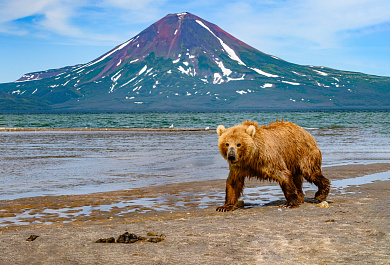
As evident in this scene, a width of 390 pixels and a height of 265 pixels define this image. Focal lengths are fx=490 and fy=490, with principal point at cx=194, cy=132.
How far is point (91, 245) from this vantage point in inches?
301

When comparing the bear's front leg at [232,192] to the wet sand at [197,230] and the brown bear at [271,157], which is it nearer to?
the brown bear at [271,157]

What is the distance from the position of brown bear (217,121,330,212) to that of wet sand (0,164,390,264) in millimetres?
491

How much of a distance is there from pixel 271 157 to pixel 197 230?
323 cm

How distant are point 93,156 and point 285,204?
675 inches

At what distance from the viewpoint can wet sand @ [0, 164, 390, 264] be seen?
6.88 meters

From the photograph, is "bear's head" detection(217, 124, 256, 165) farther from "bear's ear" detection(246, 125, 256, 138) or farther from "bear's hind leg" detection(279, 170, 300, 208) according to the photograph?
"bear's hind leg" detection(279, 170, 300, 208)

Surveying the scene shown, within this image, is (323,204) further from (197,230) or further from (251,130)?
(197,230)

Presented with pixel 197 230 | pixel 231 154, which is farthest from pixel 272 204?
pixel 197 230

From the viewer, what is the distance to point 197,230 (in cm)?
862

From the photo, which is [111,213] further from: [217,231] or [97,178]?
[97,178]

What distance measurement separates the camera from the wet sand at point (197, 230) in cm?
688

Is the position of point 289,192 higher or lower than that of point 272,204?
higher

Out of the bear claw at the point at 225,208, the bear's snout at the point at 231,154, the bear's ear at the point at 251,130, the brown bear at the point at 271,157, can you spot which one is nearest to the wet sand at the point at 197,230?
the bear claw at the point at 225,208

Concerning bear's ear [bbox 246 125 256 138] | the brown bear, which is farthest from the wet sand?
bear's ear [bbox 246 125 256 138]
